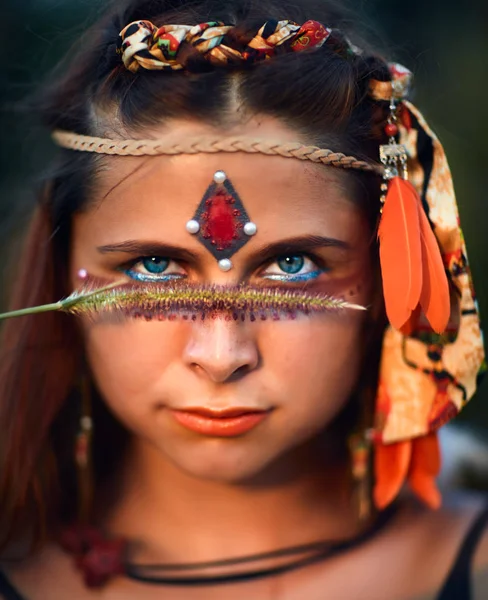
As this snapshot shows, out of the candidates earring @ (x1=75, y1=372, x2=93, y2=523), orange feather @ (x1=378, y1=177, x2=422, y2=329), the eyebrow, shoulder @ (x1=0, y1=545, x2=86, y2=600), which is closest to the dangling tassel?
orange feather @ (x1=378, y1=177, x2=422, y2=329)

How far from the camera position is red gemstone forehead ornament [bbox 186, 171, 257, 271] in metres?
1.39

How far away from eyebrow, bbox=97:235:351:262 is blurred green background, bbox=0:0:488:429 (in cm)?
43

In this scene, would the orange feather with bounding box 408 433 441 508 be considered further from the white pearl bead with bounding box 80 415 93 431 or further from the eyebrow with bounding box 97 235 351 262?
the white pearl bead with bounding box 80 415 93 431

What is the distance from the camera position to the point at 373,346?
1.65 m

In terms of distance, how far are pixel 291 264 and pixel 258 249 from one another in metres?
0.09

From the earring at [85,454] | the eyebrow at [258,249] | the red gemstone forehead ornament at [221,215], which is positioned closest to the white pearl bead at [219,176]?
the red gemstone forehead ornament at [221,215]

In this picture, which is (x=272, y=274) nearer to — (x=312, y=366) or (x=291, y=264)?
(x=291, y=264)

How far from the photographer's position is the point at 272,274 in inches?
57.5

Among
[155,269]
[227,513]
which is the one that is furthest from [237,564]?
[155,269]

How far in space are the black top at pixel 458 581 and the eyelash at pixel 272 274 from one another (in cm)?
71

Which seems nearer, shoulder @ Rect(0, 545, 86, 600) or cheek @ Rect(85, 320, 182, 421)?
cheek @ Rect(85, 320, 182, 421)

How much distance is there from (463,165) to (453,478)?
1508 mm

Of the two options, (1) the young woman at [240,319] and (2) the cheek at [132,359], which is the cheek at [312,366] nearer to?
(1) the young woman at [240,319]

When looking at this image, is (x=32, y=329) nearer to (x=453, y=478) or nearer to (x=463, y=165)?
(x=453, y=478)
